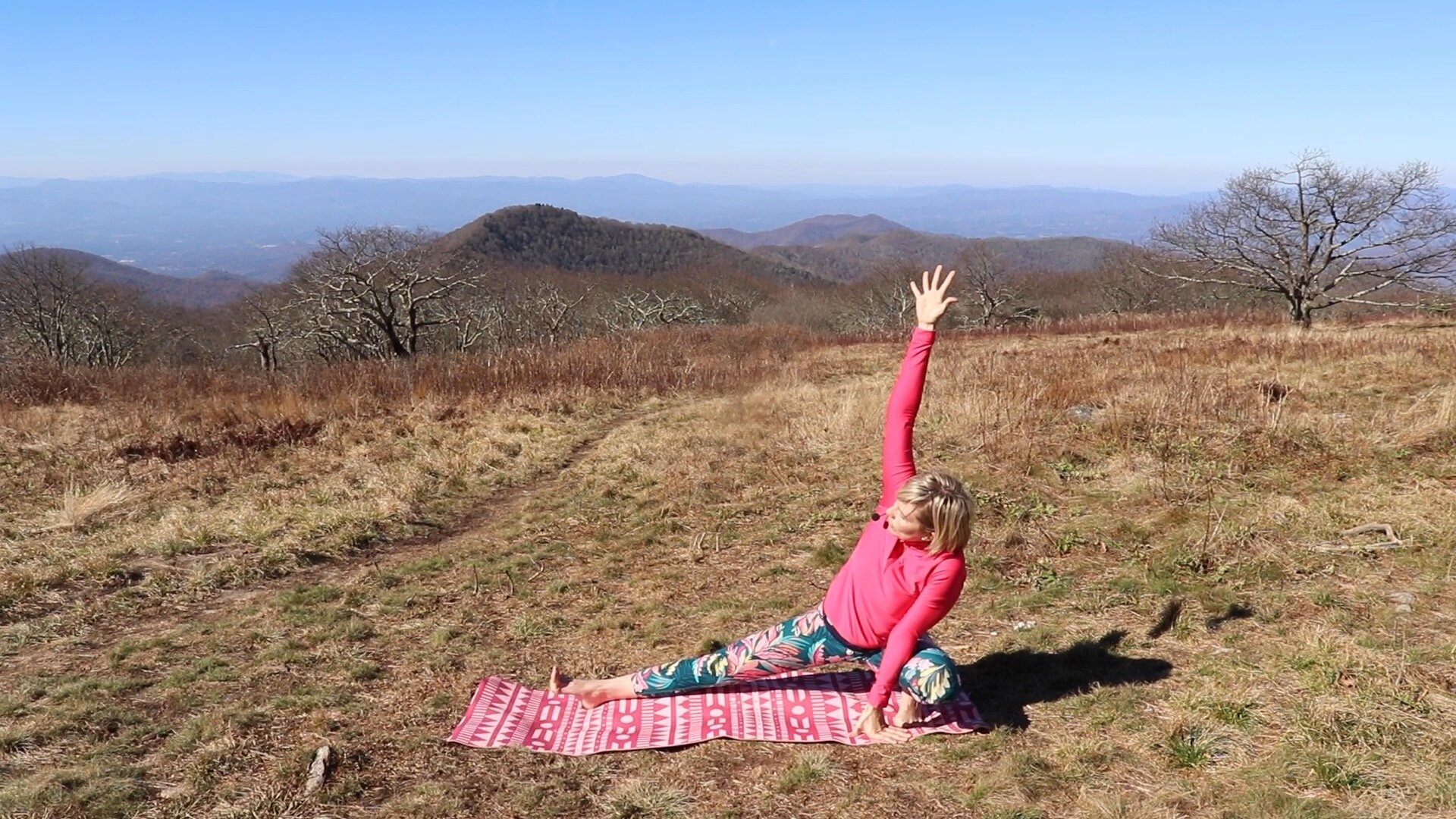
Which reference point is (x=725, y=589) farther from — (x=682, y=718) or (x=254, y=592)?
(x=254, y=592)

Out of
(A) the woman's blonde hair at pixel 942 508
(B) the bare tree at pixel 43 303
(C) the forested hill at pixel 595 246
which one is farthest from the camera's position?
(C) the forested hill at pixel 595 246

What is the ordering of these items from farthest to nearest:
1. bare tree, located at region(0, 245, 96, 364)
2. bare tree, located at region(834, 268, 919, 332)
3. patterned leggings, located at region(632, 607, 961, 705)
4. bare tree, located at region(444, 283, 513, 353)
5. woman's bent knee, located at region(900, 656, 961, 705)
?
bare tree, located at region(834, 268, 919, 332) < bare tree, located at region(0, 245, 96, 364) < bare tree, located at region(444, 283, 513, 353) < patterned leggings, located at region(632, 607, 961, 705) < woman's bent knee, located at region(900, 656, 961, 705)

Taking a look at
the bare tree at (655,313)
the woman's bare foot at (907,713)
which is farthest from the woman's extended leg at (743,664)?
the bare tree at (655,313)

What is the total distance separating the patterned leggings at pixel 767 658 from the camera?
3316 mm

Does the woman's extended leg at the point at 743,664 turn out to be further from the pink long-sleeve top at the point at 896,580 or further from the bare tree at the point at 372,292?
the bare tree at the point at 372,292

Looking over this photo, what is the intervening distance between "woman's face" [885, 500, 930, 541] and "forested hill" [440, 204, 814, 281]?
9395 cm

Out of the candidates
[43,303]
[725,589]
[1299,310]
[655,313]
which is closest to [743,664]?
[725,589]

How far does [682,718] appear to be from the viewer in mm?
3400

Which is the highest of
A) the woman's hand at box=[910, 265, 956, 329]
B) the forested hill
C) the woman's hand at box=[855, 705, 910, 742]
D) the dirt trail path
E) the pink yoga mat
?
the forested hill

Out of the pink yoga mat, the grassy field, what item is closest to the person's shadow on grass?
the grassy field

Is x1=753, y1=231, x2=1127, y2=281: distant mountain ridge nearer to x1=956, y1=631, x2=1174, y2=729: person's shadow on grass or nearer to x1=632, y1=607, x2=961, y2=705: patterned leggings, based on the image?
x1=956, y1=631, x2=1174, y2=729: person's shadow on grass

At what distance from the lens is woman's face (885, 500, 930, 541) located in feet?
9.19

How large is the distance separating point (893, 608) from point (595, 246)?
369 ft

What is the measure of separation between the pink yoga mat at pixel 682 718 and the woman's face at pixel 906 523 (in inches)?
30.3
